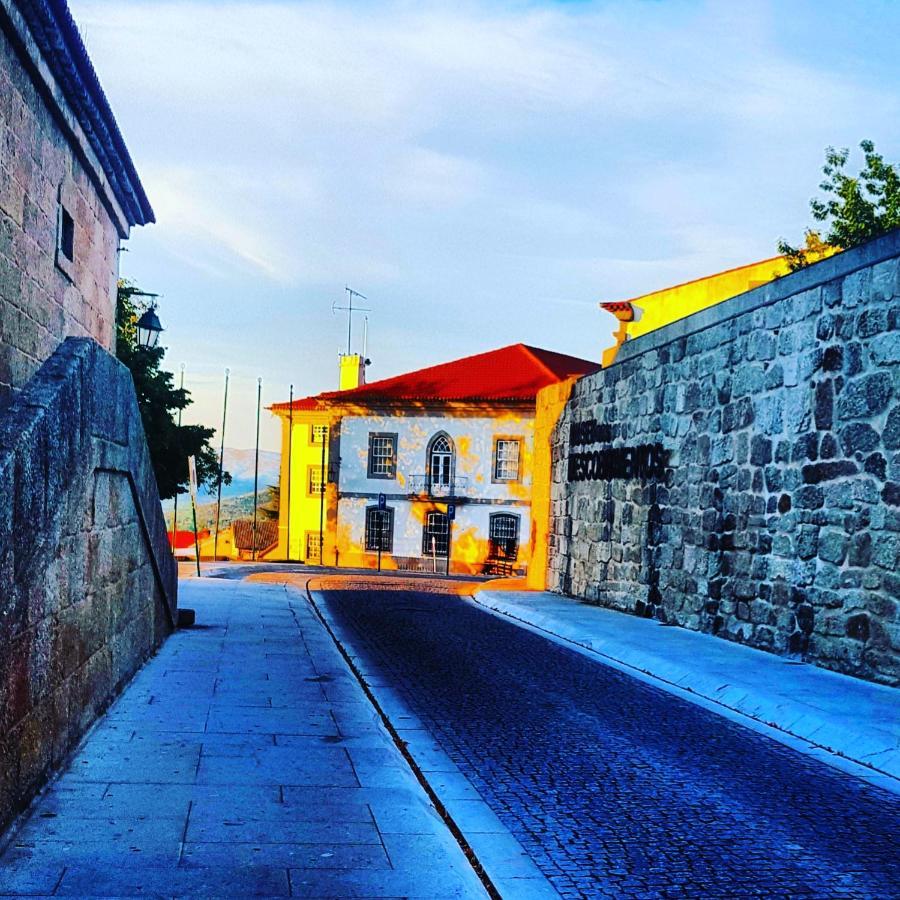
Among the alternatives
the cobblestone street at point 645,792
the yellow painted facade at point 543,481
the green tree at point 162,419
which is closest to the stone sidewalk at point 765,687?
the cobblestone street at point 645,792

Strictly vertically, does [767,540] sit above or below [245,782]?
above

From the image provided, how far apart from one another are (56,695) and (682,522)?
9.15 metres

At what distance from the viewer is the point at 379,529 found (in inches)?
1934

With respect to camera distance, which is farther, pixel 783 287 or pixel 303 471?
pixel 303 471

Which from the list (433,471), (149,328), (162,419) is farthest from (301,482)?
(149,328)

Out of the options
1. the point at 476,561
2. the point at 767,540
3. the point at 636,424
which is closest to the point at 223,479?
the point at 476,561

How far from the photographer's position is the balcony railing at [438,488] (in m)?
48.3

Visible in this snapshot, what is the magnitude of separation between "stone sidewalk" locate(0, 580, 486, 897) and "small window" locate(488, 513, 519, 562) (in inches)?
1572

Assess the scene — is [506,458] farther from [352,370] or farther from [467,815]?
[467,815]

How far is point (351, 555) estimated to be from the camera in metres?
49.7

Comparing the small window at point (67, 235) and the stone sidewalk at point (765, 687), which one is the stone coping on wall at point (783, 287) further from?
the small window at point (67, 235)

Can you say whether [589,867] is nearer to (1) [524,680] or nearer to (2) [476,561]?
(1) [524,680]

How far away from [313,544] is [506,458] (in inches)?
448

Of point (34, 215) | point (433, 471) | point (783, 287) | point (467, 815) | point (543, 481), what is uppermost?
point (783, 287)
